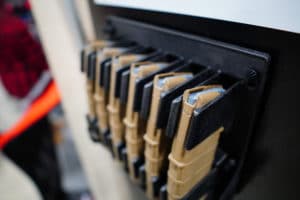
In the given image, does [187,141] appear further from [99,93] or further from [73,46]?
[73,46]

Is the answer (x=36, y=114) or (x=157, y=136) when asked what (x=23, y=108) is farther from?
(x=157, y=136)

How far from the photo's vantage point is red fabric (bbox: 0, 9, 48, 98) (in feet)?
2.95

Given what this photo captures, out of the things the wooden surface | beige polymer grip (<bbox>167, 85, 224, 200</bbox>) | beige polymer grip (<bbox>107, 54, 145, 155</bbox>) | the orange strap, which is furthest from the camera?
the orange strap

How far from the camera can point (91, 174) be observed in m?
0.80

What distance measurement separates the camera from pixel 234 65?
0.23 m

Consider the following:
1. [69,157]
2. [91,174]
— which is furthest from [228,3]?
[69,157]

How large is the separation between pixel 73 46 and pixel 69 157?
872 millimetres

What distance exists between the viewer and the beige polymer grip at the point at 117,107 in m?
0.31

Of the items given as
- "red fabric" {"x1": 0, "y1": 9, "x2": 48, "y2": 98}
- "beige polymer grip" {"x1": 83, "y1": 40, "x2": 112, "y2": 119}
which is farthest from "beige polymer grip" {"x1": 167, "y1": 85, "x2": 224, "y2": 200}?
"red fabric" {"x1": 0, "y1": 9, "x2": 48, "y2": 98}

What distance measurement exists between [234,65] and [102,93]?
239 millimetres

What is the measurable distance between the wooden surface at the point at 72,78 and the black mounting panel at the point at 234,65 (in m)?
0.31

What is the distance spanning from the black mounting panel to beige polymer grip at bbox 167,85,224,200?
0.01 metres

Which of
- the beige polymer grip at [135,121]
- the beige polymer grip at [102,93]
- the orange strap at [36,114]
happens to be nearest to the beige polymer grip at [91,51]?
the beige polymer grip at [102,93]

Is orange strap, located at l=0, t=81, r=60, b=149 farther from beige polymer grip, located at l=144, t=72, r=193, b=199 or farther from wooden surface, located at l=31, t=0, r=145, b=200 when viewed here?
beige polymer grip, located at l=144, t=72, r=193, b=199
